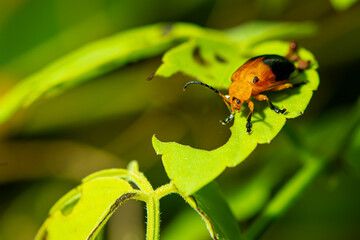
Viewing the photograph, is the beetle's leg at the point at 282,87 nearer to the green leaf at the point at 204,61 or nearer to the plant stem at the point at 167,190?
the green leaf at the point at 204,61

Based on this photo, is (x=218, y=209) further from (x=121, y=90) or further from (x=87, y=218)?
(x=121, y=90)

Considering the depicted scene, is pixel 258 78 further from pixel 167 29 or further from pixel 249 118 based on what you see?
pixel 167 29

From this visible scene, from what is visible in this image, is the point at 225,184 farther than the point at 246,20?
No

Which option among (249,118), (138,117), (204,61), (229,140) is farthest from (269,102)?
(138,117)

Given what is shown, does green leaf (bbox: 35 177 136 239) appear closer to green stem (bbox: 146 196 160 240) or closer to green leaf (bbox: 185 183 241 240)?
green stem (bbox: 146 196 160 240)

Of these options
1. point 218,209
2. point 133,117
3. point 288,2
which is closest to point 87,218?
point 218,209

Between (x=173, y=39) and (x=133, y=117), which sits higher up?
(x=133, y=117)

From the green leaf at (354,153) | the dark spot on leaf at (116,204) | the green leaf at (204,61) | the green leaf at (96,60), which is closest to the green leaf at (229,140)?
the green leaf at (204,61)

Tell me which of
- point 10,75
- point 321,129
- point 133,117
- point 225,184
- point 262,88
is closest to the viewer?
point 262,88
